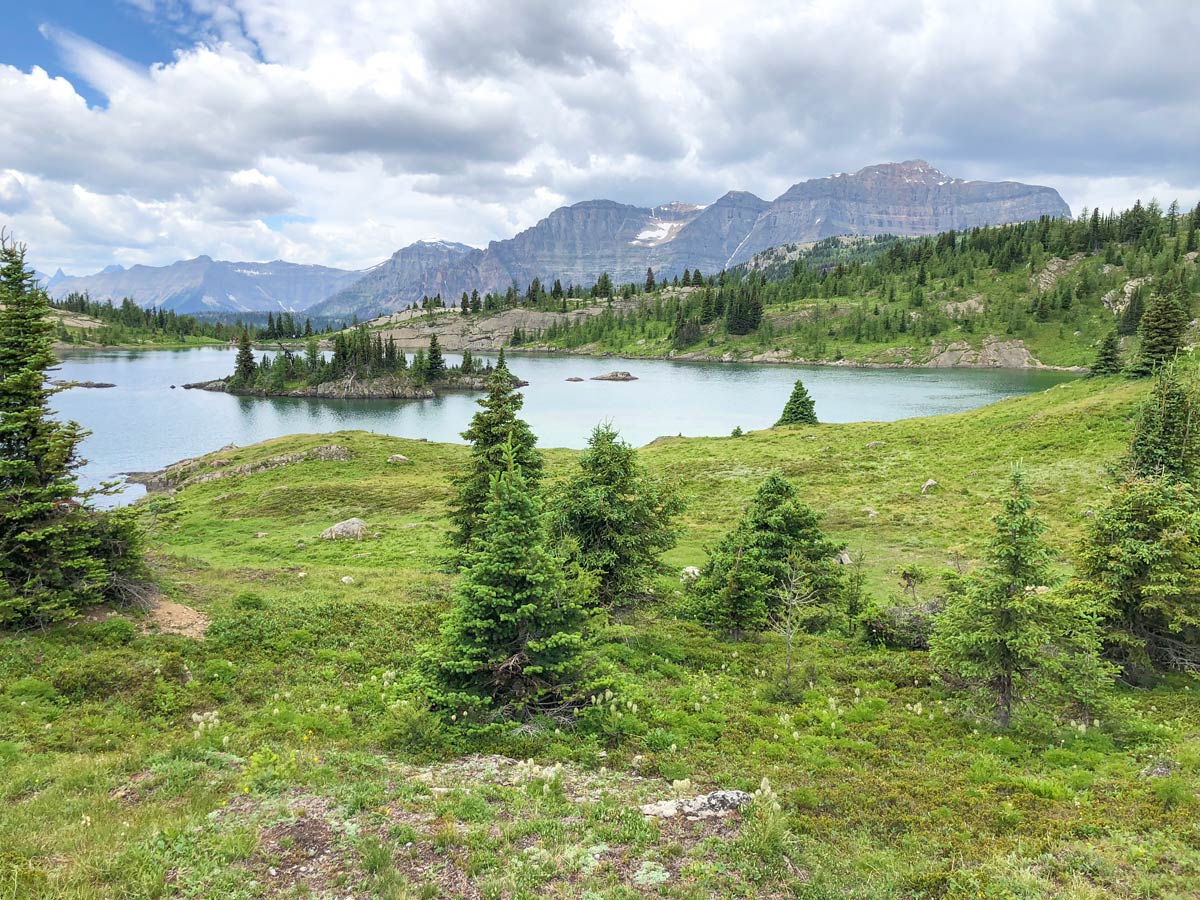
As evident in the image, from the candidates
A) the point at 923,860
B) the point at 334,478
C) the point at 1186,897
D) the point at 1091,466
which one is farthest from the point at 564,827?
the point at 334,478

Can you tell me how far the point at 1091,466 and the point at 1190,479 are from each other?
22.4 meters

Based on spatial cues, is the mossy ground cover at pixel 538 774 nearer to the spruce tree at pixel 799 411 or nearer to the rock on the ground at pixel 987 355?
the spruce tree at pixel 799 411

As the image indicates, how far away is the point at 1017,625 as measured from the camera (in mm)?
13414

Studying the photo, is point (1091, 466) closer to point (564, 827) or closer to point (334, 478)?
point (564, 827)

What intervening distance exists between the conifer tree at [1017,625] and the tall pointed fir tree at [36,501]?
23405 millimetres

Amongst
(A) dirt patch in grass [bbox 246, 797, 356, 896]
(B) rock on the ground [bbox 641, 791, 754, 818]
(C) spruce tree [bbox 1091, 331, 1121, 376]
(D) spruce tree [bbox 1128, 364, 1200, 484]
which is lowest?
(B) rock on the ground [bbox 641, 791, 754, 818]

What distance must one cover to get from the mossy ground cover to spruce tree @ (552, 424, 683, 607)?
2146 millimetres

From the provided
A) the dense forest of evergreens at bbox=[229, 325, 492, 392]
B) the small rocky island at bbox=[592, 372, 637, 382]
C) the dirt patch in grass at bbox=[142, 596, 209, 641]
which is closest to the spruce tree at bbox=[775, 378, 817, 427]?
the dirt patch in grass at bbox=[142, 596, 209, 641]

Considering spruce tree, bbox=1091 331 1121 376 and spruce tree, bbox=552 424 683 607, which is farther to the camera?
spruce tree, bbox=1091 331 1121 376

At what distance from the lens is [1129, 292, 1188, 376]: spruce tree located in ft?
165

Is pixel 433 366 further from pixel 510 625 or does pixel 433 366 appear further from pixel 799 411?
pixel 510 625

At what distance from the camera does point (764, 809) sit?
9.88 metres

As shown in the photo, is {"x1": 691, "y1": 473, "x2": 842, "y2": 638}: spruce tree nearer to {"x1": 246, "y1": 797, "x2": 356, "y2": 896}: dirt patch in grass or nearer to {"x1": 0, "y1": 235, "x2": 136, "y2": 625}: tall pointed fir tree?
{"x1": 246, "y1": 797, "x2": 356, "y2": 896}: dirt patch in grass

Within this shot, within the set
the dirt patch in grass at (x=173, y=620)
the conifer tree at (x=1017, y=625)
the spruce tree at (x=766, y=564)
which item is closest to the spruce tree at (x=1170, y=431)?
the conifer tree at (x=1017, y=625)
